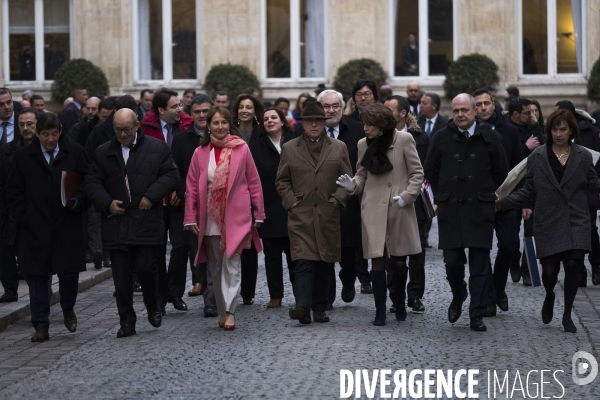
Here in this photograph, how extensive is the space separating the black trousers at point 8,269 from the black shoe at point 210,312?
7.19 ft

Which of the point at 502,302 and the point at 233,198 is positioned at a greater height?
the point at 233,198

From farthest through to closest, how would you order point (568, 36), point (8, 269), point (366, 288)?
point (568, 36), point (366, 288), point (8, 269)

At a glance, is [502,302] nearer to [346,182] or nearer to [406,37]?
[346,182]


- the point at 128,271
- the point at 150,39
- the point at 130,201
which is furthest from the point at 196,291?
the point at 150,39

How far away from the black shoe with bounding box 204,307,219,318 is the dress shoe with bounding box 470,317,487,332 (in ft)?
8.15

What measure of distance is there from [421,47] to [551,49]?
269cm

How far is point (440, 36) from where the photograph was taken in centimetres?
2675

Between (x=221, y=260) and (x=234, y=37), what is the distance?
16309 mm

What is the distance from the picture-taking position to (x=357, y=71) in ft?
85.8

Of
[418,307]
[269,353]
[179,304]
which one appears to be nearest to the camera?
[269,353]


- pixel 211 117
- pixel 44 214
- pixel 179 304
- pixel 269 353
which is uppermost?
pixel 211 117

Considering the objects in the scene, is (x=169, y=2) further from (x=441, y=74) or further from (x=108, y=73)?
(x=441, y=74)

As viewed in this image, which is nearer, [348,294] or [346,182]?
[346,182]

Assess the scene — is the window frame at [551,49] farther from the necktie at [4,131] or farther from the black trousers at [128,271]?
the black trousers at [128,271]
